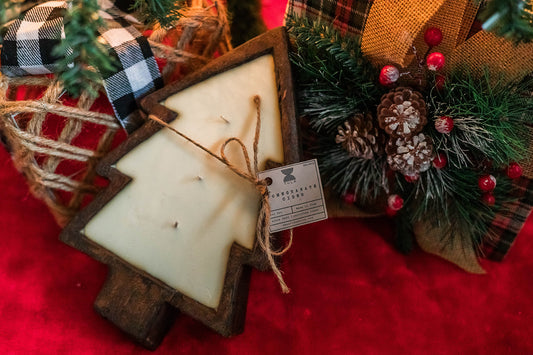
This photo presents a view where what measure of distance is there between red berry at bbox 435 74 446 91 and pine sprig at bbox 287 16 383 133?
0.08 metres

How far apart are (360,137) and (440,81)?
13 cm

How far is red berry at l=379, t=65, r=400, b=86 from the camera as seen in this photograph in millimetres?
572

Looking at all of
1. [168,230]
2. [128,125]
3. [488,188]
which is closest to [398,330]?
[488,188]

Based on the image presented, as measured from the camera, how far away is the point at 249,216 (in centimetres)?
59

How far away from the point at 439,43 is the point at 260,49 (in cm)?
25

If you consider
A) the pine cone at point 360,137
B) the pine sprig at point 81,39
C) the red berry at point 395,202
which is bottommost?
the red berry at point 395,202

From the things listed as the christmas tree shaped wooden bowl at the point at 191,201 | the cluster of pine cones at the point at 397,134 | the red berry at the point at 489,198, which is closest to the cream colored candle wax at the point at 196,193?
the christmas tree shaped wooden bowl at the point at 191,201

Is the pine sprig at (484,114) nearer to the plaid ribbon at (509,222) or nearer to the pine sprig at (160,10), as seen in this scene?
the plaid ribbon at (509,222)

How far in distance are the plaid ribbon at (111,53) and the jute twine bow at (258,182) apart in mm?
61

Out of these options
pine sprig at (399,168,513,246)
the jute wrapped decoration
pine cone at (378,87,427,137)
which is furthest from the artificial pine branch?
the jute wrapped decoration

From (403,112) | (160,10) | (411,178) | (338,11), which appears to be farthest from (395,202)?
(160,10)

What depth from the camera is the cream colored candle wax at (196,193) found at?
23.5 inches

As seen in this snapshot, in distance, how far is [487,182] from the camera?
0.62 m

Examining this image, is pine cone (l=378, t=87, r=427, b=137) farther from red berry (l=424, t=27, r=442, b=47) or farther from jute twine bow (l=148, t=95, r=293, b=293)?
jute twine bow (l=148, t=95, r=293, b=293)
